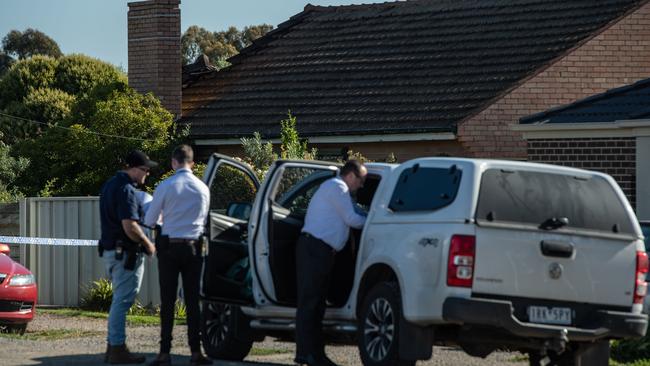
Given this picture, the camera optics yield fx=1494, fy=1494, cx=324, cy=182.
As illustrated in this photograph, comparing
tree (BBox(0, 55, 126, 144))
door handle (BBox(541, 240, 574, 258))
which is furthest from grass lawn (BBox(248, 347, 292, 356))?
tree (BBox(0, 55, 126, 144))

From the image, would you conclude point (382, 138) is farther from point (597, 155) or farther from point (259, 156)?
point (597, 155)

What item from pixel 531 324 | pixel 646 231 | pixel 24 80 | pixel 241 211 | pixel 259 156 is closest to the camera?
pixel 531 324

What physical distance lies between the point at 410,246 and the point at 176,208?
2269 mm

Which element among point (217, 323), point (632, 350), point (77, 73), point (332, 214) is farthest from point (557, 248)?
point (77, 73)

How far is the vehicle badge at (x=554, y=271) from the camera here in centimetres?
1136

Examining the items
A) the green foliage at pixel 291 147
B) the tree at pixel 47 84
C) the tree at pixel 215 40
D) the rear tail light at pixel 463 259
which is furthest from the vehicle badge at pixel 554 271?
the tree at pixel 215 40

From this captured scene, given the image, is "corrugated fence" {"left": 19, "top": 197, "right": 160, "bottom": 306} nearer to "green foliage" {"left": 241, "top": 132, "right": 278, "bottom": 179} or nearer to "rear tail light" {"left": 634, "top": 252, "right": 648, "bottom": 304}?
"green foliage" {"left": 241, "top": 132, "right": 278, "bottom": 179}

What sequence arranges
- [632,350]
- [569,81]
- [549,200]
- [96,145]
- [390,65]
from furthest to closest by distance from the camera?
[390,65] → [96,145] → [569,81] → [632,350] → [549,200]

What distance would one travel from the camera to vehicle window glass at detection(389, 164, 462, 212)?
37.9 ft

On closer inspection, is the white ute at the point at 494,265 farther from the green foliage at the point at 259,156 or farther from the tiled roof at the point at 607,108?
the green foliage at the point at 259,156

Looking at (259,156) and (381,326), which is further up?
(259,156)

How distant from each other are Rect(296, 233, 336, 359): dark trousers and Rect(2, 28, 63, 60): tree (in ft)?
278

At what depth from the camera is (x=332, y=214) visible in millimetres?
12609

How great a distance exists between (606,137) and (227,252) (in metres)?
9.13
